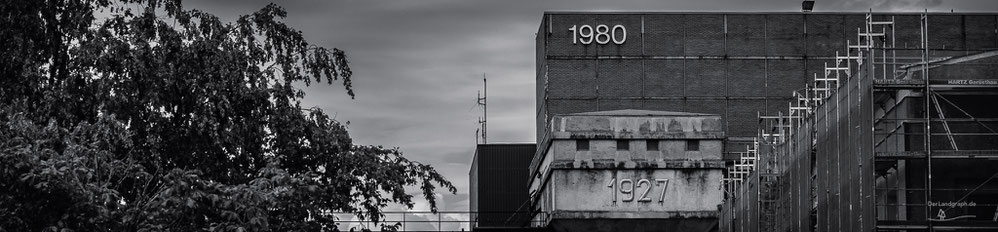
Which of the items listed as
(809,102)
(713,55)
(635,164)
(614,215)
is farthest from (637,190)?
(809,102)

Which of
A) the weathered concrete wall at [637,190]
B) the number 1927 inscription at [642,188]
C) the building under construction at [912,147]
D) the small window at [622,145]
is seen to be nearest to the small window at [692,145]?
the weathered concrete wall at [637,190]

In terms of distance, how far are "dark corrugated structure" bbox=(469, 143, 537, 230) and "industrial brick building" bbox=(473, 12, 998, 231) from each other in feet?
16.6

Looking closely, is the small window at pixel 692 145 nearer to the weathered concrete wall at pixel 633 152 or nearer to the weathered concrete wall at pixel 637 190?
the weathered concrete wall at pixel 633 152

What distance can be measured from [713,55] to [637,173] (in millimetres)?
12599

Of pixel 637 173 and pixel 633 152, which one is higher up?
pixel 633 152

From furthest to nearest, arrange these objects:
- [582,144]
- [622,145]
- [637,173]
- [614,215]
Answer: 1. [582,144]
2. [622,145]
3. [637,173]
4. [614,215]

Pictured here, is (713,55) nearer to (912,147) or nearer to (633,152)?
(633,152)

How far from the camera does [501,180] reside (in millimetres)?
96750

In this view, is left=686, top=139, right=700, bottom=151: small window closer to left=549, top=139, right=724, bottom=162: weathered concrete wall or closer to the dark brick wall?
left=549, top=139, right=724, bottom=162: weathered concrete wall

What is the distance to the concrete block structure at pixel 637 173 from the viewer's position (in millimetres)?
74250

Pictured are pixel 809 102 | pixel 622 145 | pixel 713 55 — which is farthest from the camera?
pixel 713 55

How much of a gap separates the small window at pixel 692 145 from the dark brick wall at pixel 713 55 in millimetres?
9462

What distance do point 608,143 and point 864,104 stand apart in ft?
125

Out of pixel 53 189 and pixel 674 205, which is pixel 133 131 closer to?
pixel 53 189
